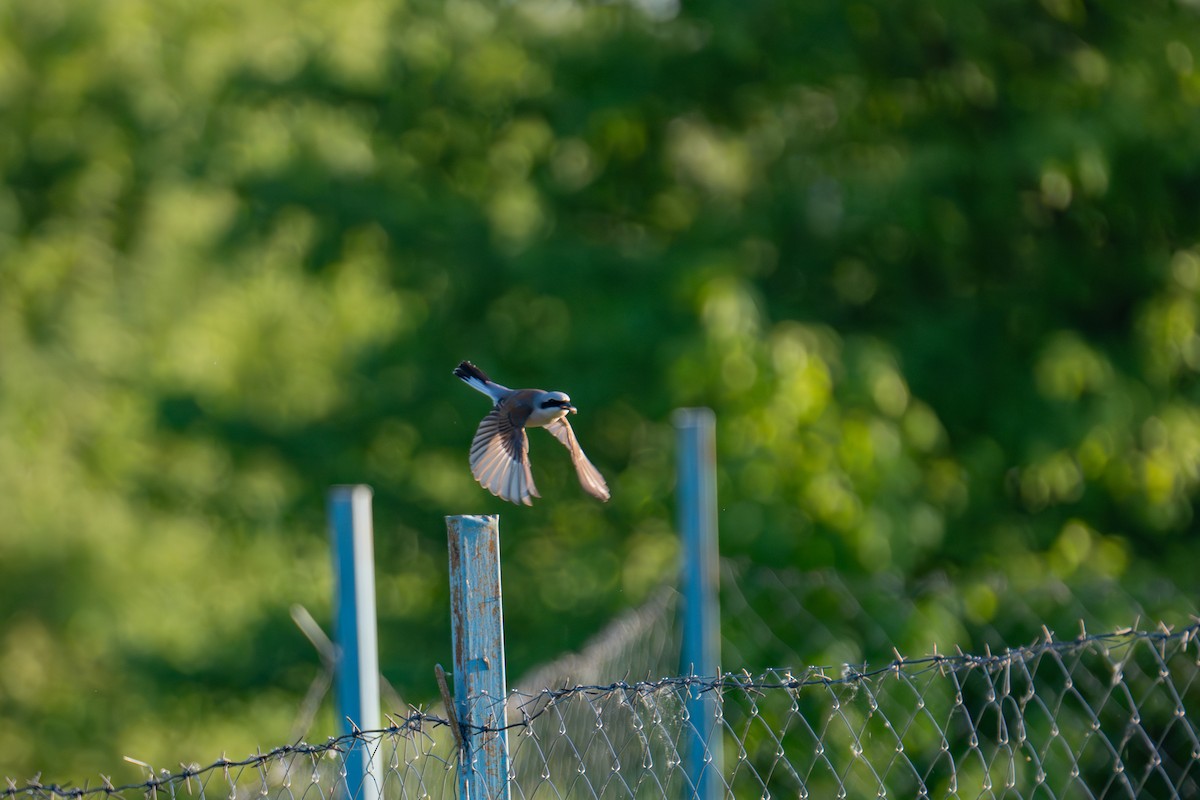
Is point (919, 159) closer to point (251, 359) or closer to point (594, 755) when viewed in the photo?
point (594, 755)

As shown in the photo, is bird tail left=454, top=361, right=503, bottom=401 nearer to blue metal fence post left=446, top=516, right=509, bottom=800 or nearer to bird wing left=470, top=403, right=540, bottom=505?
bird wing left=470, top=403, right=540, bottom=505

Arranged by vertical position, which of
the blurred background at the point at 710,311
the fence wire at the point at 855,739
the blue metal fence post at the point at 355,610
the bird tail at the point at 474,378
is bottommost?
the fence wire at the point at 855,739

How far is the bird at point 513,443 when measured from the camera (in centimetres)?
327

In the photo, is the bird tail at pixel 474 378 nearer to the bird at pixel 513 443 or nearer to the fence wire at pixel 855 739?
the bird at pixel 513 443

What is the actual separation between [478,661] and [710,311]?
4.61 m

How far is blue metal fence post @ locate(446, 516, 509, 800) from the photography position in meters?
2.19

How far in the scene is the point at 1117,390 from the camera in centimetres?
727

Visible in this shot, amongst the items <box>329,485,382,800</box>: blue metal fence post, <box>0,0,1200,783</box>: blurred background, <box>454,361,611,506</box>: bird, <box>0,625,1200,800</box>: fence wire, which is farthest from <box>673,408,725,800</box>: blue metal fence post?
<box>329,485,382,800</box>: blue metal fence post

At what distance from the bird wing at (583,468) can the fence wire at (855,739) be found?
1.61 feet

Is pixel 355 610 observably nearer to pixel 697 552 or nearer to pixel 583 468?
pixel 583 468

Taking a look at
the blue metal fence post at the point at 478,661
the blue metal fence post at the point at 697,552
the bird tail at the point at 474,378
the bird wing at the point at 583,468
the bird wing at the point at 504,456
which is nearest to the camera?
the blue metal fence post at the point at 478,661

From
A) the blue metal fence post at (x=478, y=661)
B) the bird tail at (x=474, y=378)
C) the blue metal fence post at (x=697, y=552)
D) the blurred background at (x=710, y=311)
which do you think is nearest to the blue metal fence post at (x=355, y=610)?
the bird tail at (x=474, y=378)

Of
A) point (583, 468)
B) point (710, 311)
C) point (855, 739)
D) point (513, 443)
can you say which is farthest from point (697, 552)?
point (710, 311)

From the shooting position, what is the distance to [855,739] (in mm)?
2684
